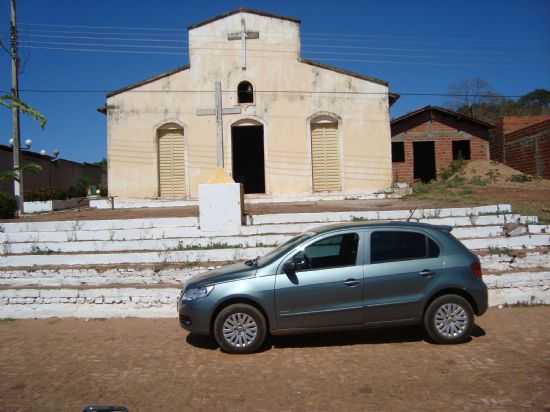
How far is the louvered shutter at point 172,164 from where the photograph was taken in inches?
730

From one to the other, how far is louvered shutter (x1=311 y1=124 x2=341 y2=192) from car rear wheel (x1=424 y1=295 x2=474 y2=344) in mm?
12437

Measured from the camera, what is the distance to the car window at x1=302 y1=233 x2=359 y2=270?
6270 mm

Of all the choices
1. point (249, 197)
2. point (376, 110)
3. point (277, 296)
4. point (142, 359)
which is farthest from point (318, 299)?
point (376, 110)

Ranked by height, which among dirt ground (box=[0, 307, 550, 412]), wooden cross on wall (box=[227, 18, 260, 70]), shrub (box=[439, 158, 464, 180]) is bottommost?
dirt ground (box=[0, 307, 550, 412])

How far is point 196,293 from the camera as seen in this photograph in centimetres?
619

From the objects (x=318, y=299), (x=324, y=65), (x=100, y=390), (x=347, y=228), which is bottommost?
(x=100, y=390)

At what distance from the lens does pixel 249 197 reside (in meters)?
18.3

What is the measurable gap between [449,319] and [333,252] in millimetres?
1729

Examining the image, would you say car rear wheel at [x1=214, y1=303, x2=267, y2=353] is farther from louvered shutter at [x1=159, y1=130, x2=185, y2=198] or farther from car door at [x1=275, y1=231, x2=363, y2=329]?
louvered shutter at [x1=159, y1=130, x2=185, y2=198]

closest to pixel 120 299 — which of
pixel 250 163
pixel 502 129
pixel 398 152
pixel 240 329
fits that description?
pixel 240 329

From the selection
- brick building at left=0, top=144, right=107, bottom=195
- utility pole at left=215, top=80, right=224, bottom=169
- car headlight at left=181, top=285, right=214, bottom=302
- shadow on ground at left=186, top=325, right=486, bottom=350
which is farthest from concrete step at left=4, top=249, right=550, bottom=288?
brick building at left=0, top=144, right=107, bottom=195

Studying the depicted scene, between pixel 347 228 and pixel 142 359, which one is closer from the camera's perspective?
pixel 142 359

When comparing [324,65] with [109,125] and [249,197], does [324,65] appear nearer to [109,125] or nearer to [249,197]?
[249,197]

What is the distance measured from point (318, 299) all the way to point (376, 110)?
44.5 ft
